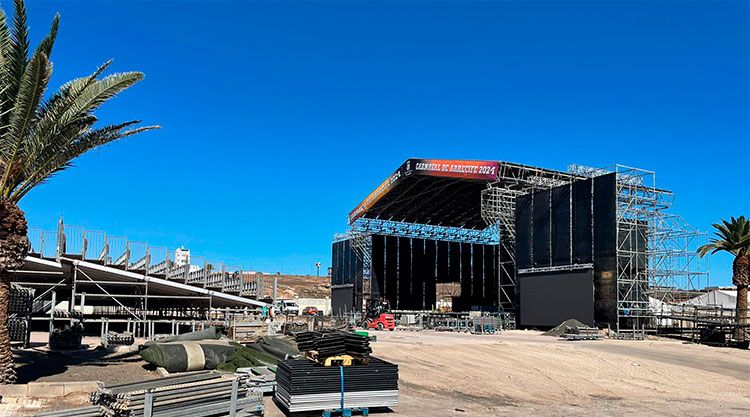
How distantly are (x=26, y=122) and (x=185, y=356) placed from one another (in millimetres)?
7067

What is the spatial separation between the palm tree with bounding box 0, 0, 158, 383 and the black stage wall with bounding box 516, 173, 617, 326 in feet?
115

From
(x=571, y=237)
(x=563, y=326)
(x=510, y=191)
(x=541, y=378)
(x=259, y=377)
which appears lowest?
(x=563, y=326)

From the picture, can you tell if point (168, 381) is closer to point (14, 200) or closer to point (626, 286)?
point (14, 200)

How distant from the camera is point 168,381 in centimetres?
1263

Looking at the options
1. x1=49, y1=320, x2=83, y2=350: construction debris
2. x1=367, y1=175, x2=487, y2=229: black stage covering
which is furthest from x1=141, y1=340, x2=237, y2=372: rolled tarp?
x1=367, y1=175, x2=487, y2=229: black stage covering

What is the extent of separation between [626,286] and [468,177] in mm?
13836

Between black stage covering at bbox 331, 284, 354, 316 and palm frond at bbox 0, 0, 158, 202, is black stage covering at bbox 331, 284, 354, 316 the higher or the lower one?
the lower one

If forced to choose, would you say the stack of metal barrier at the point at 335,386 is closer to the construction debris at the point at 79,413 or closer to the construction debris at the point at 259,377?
the construction debris at the point at 259,377

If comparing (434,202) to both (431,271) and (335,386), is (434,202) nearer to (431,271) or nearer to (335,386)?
(431,271)

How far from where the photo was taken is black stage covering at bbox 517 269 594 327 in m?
43.8

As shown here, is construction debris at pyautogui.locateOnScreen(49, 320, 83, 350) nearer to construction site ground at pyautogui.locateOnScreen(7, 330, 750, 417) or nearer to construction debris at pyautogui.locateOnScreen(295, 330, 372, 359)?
construction site ground at pyautogui.locateOnScreen(7, 330, 750, 417)

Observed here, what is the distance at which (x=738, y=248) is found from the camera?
129 feet

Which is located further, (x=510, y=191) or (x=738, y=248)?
(x=510, y=191)

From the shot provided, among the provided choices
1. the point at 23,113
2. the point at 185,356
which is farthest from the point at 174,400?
the point at 23,113
